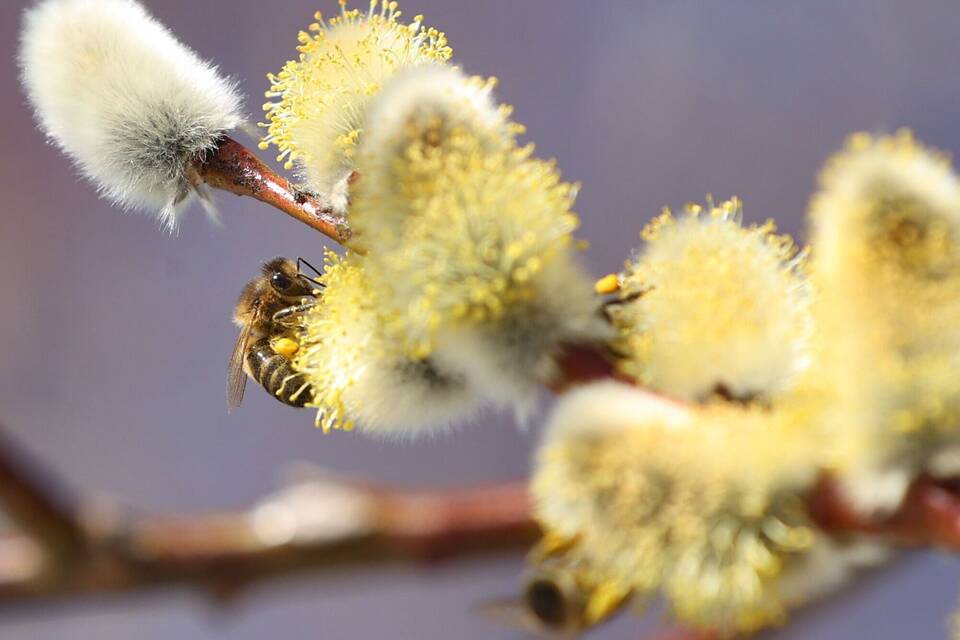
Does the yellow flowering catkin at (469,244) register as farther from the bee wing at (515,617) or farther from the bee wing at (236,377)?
the bee wing at (236,377)

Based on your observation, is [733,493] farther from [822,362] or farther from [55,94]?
[55,94]

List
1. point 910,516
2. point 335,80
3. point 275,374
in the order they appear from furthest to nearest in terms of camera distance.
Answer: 1. point 275,374
2. point 335,80
3. point 910,516

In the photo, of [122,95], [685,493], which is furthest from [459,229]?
[122,95]

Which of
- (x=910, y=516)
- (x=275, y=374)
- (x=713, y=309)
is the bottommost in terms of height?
(x=910, y=516)

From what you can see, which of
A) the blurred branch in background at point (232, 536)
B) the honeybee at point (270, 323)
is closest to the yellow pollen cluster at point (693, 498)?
the blurred branch in background at point (232, 536)

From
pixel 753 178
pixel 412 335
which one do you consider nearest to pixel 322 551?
pixel 412 335

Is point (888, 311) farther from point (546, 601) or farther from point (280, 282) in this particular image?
point (280, 282)

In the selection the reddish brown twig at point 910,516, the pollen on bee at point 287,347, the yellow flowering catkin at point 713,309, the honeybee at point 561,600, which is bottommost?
the reddish brown twig at point 910,516
